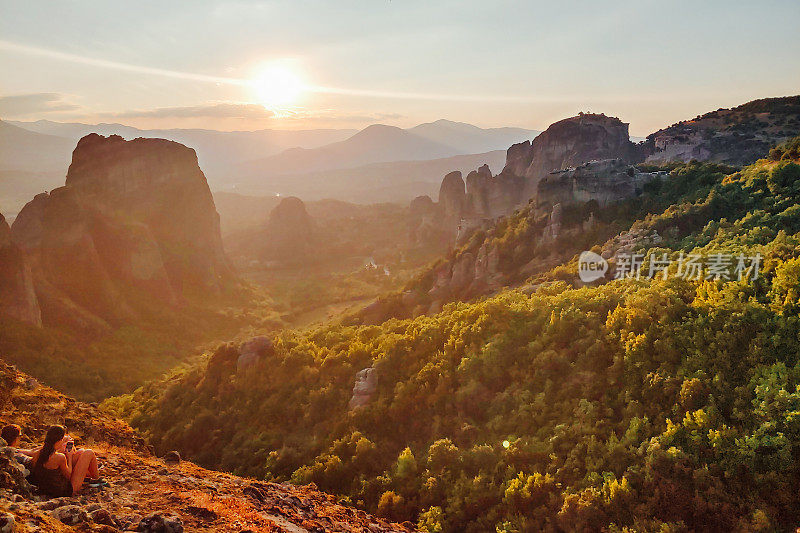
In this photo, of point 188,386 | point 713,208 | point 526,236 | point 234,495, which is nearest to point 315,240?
point 526,236

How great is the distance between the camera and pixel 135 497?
30.6 ft

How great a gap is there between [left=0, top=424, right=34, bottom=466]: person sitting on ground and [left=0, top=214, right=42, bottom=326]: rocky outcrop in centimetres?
3782

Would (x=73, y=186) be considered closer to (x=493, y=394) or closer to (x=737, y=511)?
(x=493, y=394)

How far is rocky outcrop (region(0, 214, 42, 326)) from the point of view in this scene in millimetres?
37812

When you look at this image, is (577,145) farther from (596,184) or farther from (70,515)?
(70,515)

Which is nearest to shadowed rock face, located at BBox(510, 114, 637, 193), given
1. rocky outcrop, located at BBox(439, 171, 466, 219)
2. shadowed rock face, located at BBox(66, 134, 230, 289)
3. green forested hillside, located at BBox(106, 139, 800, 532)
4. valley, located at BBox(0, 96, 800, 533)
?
rocky outcrop, located at BBox(439, 171, 466, 219)

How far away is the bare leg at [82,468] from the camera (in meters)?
8.84

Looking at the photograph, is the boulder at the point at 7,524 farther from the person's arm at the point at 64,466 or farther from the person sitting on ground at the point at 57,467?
the person's arm at the point at 64,466

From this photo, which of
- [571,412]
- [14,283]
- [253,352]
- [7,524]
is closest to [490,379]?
[571,412]

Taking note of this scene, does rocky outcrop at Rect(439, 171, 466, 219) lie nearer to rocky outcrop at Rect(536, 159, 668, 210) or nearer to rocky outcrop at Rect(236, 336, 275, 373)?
rocky outcrop at Rect(536, 159, 668, 210)

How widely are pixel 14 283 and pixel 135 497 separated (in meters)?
40.7

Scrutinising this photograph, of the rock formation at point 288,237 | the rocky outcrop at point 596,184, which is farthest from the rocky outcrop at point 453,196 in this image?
the rocky outcrop at point 596,184

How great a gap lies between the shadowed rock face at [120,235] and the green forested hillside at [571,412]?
30168mm

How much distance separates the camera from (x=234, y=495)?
1101 centimetres
